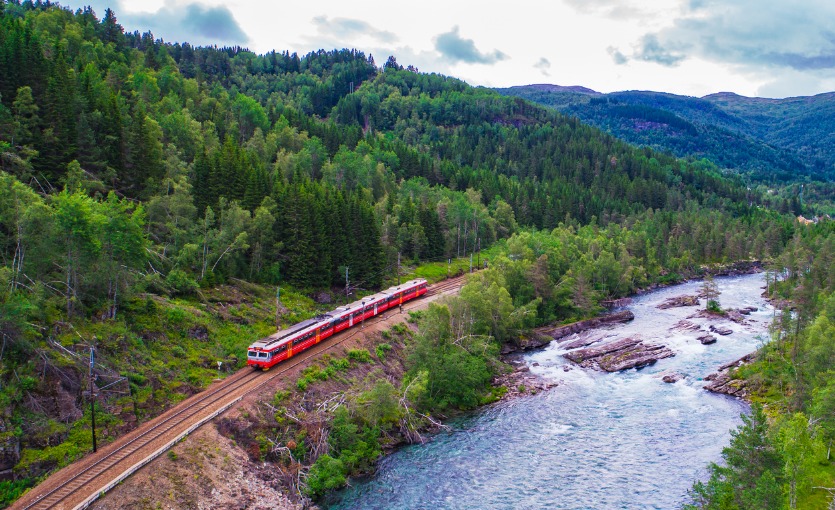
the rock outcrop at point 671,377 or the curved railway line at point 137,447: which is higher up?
the curved railway line at point 137,447

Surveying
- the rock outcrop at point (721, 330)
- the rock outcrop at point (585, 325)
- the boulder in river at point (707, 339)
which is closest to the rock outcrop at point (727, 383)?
the boulder in river at point (707, 339)

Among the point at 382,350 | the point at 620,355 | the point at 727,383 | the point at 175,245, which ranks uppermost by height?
the point at 175,245

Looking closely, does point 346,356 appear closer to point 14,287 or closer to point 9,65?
point 14,287

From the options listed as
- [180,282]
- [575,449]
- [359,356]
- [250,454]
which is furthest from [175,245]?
[575,449]

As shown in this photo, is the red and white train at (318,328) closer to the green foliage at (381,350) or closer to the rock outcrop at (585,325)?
the green foliage at (381,350)

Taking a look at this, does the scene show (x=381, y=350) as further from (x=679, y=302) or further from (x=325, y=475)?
(x=679, y=302)

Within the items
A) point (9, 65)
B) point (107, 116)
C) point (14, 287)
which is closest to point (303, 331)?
point (14, 287)
